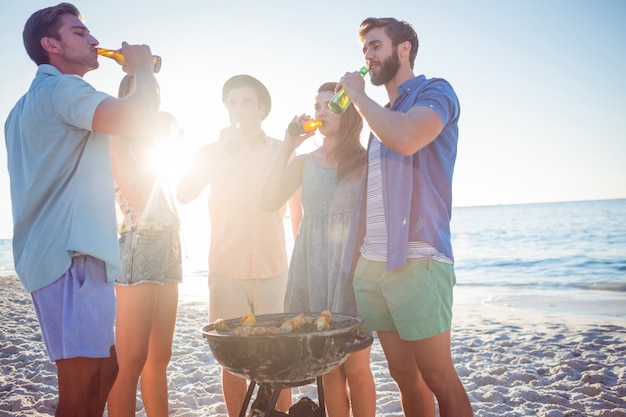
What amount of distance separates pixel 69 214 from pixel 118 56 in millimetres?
920

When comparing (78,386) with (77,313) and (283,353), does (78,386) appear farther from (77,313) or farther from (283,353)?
(283,353)

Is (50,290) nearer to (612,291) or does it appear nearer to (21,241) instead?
(21,241)

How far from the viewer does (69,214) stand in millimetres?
1930

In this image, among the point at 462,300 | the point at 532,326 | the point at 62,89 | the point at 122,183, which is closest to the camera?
the point at 62,89

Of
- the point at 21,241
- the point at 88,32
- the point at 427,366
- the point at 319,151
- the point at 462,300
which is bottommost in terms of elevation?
the point at 462,300

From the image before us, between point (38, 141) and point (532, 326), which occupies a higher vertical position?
point (38, 141)

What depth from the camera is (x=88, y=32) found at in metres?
2.21

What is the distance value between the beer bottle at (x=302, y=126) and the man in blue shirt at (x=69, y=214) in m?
1.20

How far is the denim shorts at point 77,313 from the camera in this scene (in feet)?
6.09

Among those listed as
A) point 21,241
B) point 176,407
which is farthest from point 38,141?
point 176,407

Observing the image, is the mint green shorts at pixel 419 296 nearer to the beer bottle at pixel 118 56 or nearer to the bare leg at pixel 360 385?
the bare leg at pixel 360 385

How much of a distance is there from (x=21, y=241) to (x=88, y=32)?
1.01 meters

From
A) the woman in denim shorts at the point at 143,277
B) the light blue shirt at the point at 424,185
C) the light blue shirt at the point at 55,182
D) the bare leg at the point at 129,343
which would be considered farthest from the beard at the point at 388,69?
the bare leg at the point at 129,343

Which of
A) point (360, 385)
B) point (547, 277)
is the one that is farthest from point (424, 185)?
point (547, 277)
